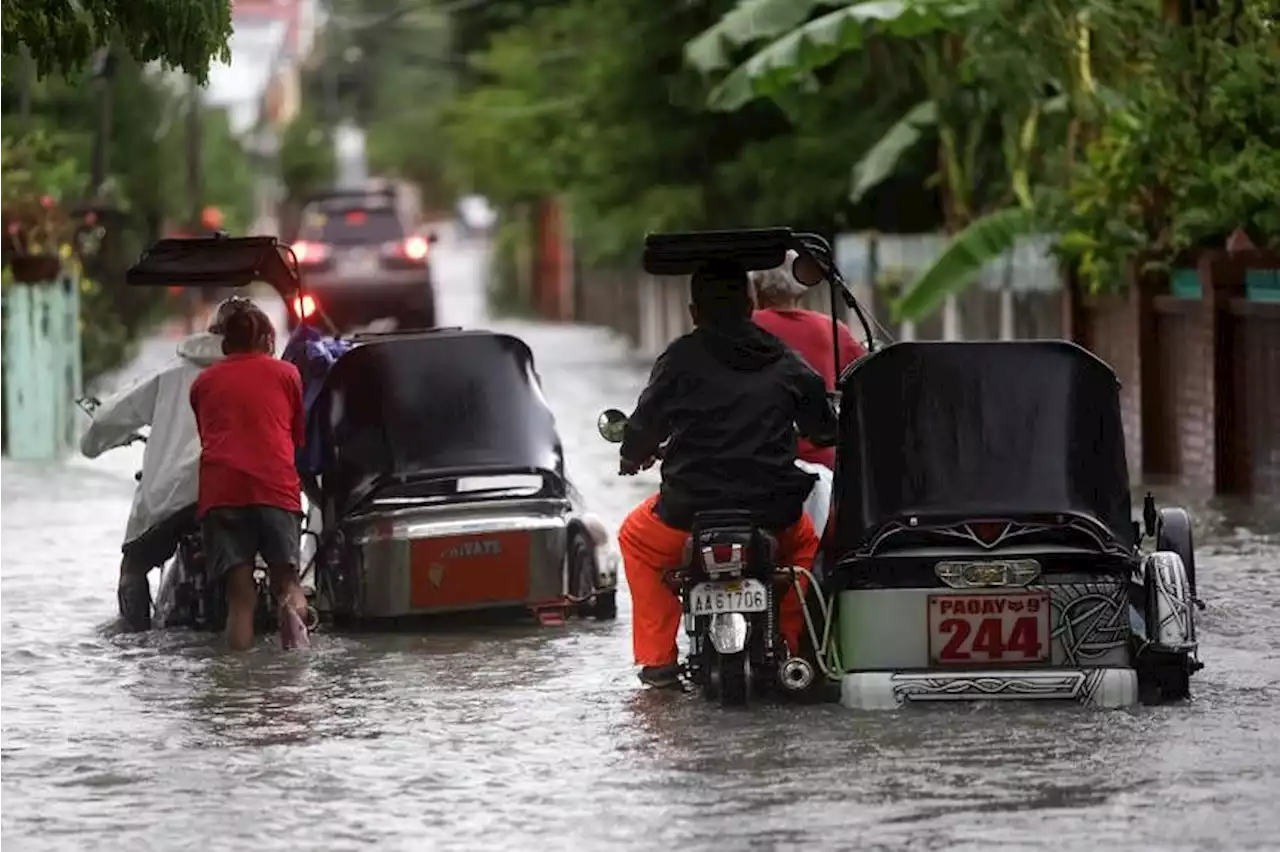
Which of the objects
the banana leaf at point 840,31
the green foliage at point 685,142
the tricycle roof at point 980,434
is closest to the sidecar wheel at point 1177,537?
the tricycle roof at point 980,434

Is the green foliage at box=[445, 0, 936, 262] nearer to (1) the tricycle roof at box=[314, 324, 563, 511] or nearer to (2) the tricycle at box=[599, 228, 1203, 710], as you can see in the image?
(1) the tricycle roof at box=[314, 324, 563, 511]

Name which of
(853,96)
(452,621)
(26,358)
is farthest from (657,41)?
(452,621)

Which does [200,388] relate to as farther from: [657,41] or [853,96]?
[657,41]

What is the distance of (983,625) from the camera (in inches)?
475

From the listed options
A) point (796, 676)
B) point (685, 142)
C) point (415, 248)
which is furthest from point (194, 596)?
point (415, 248)

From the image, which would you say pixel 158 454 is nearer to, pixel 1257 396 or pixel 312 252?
pixel 1257 396

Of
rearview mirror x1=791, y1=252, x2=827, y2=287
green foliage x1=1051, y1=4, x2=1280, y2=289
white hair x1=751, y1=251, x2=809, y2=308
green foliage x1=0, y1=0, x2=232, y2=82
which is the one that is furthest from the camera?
green foliage x1=1051, y1=4, x2=1280, y2=289

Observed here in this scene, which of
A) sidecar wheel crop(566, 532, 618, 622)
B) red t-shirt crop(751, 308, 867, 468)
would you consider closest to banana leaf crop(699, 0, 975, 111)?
sidecar wheel crop(566, 532, 618, 622)

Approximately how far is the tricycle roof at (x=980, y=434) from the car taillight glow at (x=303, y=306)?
156 inches

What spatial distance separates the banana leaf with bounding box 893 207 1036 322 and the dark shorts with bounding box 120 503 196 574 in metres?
11.1

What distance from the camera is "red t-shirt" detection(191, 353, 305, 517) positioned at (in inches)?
579

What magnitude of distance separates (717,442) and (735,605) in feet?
2.12

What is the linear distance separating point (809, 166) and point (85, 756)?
25.8 metres

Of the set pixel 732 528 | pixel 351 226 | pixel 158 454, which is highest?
pixel 351 226
